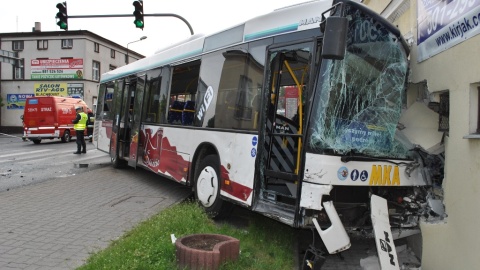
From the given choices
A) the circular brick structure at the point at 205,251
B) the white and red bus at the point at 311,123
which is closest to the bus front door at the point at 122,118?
the white and red bus at the point at 311,123

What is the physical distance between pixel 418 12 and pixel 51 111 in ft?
72.2

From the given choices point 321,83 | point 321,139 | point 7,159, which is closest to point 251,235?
point 321,139

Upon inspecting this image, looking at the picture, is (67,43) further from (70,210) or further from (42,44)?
(70,210)

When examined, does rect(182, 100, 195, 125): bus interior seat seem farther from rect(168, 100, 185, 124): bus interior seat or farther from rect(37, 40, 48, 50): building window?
rect(37, 40, 48, 50): building window

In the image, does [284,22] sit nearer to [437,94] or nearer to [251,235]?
[437,94]

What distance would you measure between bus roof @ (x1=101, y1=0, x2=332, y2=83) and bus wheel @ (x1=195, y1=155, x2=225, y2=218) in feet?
5.91

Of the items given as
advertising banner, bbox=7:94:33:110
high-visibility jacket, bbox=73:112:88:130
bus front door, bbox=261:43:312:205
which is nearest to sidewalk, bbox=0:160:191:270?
bus front door, bbox=261:43:312:205

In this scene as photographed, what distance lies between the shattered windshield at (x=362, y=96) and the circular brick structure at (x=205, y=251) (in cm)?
137

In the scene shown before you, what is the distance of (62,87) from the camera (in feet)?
128

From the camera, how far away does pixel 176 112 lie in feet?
25.5

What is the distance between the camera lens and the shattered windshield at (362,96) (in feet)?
14.0

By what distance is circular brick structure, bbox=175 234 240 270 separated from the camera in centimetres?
395

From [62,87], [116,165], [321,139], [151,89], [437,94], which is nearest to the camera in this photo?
[321,139]

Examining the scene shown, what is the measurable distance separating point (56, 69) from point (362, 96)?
39.1 m
